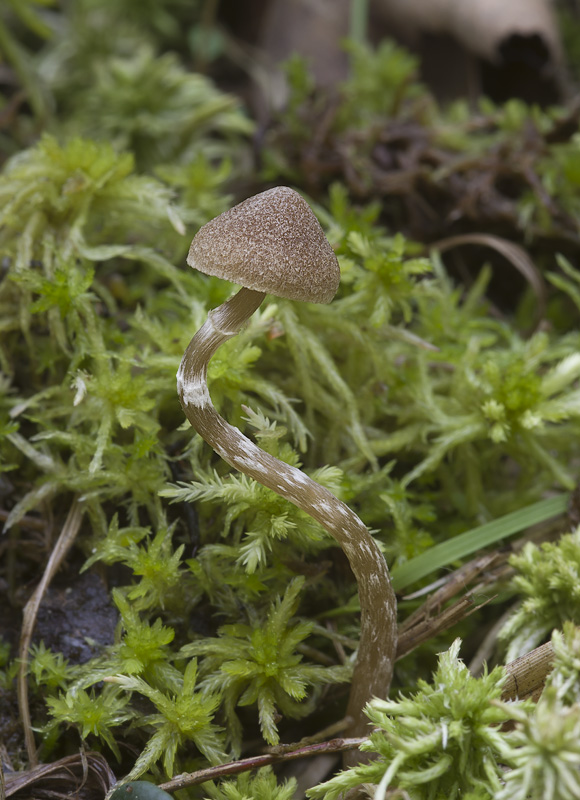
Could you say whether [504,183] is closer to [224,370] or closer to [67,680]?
[224,370]

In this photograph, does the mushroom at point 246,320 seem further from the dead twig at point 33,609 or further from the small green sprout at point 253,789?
the dead twig at point 33,609

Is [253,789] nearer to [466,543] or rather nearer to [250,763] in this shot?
[250,763]

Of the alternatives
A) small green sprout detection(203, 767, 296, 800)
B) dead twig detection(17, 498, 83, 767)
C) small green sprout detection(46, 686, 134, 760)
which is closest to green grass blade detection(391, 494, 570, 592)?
small green sprout detection(203, 767, 296, 800)

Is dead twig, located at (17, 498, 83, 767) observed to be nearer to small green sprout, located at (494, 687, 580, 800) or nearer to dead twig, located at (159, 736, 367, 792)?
dead twig, located at (159, 736, 367, 792)

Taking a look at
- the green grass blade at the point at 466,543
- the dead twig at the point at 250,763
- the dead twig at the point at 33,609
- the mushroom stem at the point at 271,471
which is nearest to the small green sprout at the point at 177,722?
the dead twig at the point at 250,763

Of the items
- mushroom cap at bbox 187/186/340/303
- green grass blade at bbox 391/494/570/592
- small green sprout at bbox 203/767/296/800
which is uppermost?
mushroom cap at bbox 187/186/340/303

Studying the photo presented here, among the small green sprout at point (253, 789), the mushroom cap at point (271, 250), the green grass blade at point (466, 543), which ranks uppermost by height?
the mushroom cap at point (271, 250)

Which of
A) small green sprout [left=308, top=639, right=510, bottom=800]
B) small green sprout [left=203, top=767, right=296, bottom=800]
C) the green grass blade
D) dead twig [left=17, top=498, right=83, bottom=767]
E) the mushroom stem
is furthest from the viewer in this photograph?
the green grass blade
